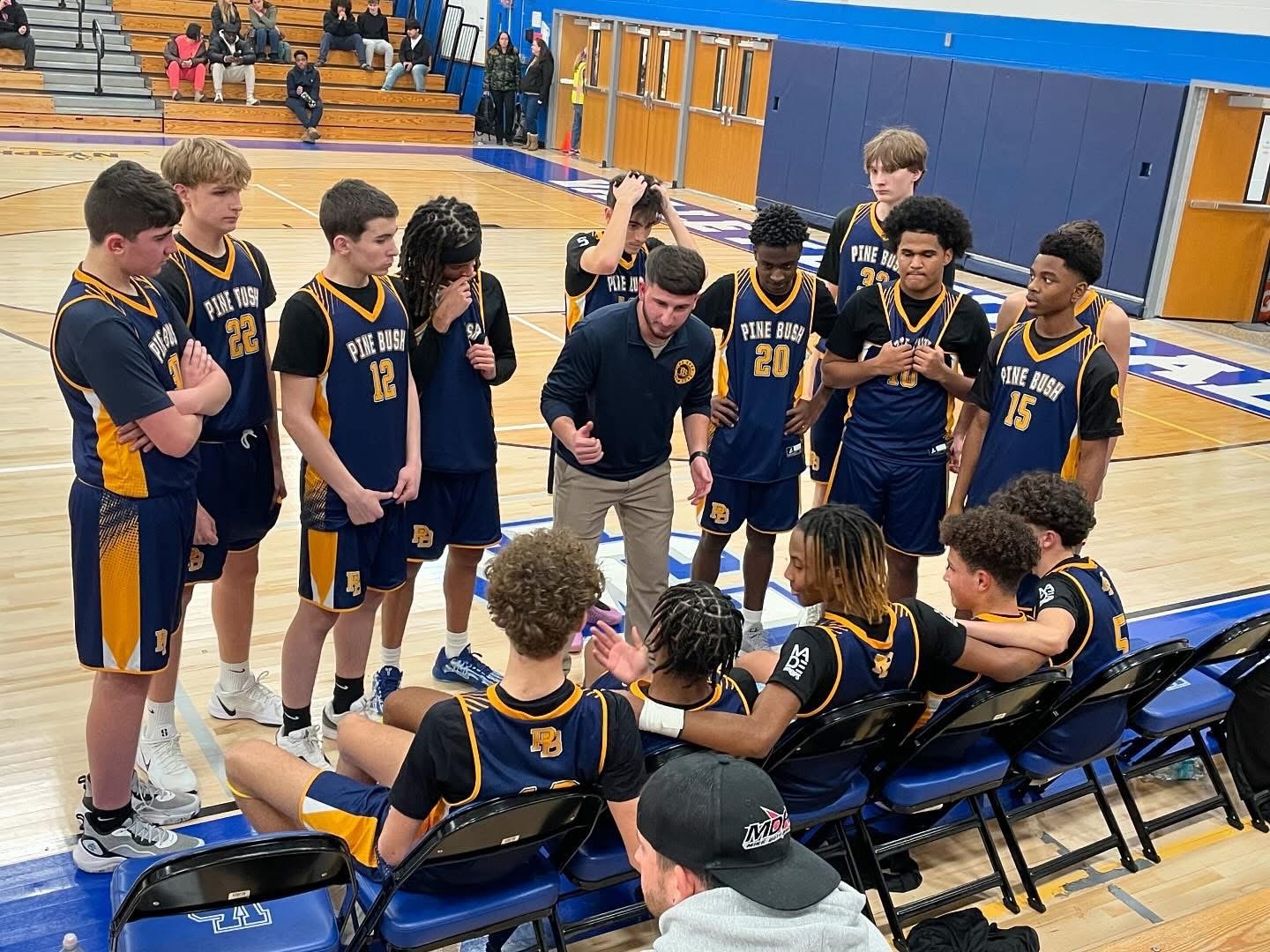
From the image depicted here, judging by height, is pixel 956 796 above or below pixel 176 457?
below

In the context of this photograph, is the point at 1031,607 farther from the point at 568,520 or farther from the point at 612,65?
the point at 612,65

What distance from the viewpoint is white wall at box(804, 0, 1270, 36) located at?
12375mm

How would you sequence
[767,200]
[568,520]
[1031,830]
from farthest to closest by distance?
[767,200] → [568,520] → [1031,830]

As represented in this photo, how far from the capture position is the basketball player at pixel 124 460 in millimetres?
3195

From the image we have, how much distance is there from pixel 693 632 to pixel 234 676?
2.24 m

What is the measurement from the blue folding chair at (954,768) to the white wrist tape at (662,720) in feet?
2.69

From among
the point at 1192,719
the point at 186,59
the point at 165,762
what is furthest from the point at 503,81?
the point at 1192,719

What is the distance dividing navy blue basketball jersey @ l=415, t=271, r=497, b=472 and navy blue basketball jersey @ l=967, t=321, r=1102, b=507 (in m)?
1.97

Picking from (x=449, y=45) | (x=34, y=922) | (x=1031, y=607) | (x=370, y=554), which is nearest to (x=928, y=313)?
(x=1031, y=607)

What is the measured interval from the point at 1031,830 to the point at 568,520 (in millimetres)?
1945

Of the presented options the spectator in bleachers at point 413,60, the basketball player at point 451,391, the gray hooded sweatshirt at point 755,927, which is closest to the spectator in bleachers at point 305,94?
the spectator in bleachers at point 413,60

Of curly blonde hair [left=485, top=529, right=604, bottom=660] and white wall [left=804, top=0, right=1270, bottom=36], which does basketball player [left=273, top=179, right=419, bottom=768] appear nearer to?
curly blonde hair [left=485, top=529, right=604, bottom=660]

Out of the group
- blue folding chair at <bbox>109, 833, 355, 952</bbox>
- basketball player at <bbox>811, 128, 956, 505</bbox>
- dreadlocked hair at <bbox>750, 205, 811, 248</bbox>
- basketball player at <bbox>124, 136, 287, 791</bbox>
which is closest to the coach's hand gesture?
basketball player at <bbox>124, 136, 287, 791</bbox>

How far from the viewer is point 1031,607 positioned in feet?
13.1
